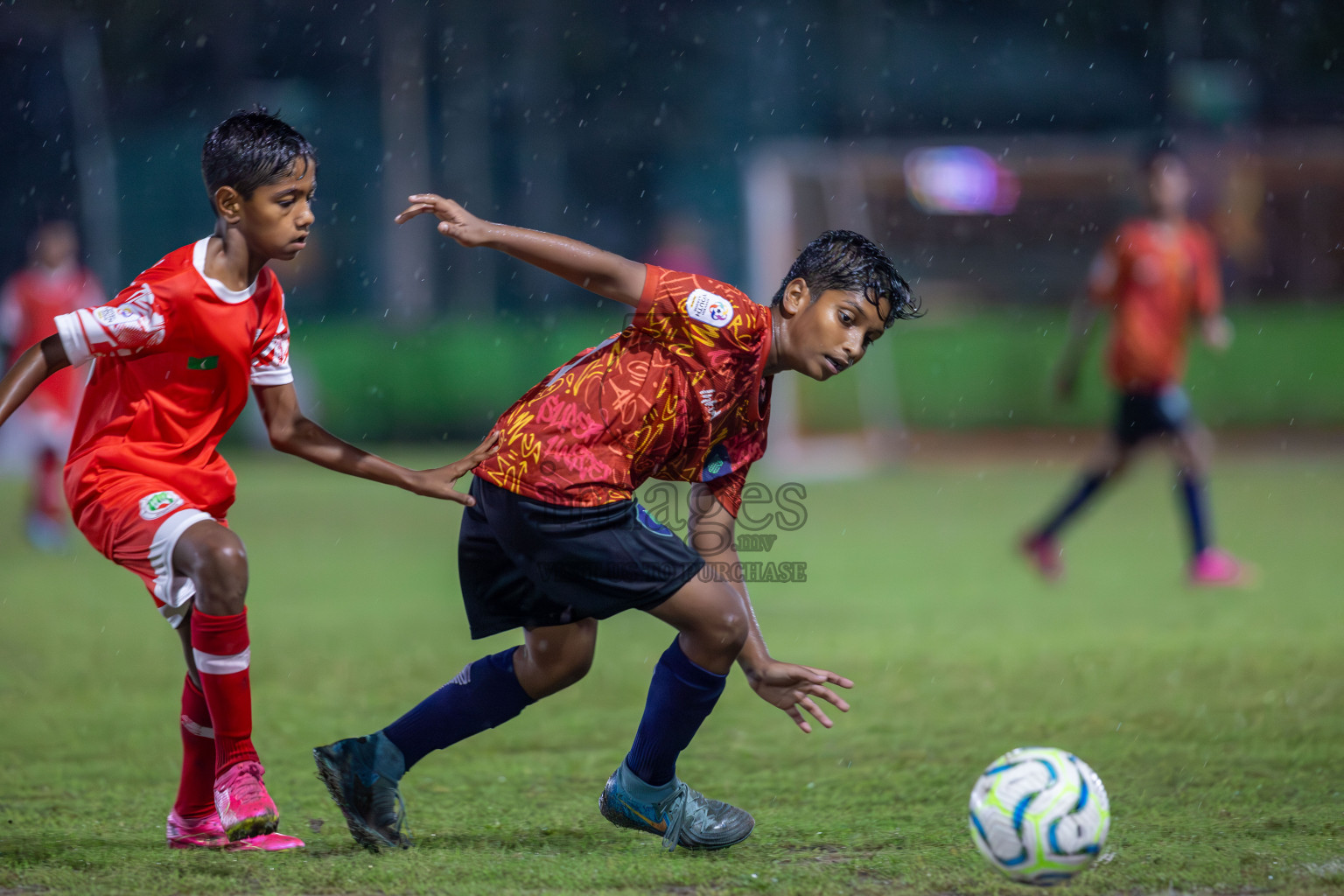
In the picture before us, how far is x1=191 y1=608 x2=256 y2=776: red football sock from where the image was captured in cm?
327

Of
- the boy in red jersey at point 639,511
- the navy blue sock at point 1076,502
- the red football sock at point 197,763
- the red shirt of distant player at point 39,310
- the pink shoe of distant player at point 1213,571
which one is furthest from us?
the red shirt of distant player at point 39,310

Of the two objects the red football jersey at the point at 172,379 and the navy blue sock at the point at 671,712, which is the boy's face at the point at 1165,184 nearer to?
the navy blue sock at the point at 671,712

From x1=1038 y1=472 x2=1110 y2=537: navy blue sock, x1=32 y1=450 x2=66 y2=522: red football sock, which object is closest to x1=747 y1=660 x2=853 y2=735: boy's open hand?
x1=1038 y1=472 x2=1110 y2=537: navy blue sock

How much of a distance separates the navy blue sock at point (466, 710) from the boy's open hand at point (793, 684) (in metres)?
0.57

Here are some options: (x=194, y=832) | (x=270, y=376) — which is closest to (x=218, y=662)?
(x=194, y=832)

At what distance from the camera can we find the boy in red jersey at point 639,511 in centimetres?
318

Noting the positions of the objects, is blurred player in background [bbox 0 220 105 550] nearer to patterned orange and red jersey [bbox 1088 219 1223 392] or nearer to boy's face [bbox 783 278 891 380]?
patterned orange and red jersey [bbox 1088 219 1223 392]

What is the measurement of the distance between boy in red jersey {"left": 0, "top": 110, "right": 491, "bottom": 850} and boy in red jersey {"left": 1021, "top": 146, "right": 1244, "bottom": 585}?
202 inches

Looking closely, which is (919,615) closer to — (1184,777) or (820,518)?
(1184,777)

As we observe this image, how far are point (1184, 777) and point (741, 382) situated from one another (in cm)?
182

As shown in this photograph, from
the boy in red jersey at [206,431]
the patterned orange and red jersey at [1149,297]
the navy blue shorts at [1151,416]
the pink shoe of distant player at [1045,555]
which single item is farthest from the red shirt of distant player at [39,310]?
the boy in red jersey at [206,431]

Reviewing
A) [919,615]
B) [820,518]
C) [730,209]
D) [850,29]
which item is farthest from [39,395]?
[850,29]

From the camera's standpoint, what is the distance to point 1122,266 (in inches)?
311

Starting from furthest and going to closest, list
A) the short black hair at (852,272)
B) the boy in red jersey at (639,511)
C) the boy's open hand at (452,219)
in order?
1. the short black hair at (852,272)
2. the boy in red jersey at (639,511)
3. the boy's open hand at (452,219)
